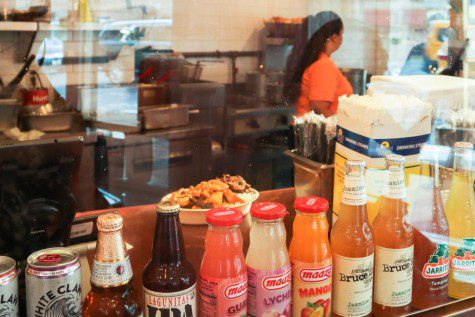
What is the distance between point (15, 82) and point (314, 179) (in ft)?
9.26

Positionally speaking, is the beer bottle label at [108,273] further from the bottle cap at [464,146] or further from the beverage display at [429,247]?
the bottle cap at [464,146]

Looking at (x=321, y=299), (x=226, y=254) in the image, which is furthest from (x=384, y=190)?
(x=226, y=254)

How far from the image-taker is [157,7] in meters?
4.12

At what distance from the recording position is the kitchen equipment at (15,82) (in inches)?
136

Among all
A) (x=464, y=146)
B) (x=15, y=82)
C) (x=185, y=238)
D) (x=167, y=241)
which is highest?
(x=15, y=82)

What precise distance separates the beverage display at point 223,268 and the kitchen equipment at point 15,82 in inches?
116

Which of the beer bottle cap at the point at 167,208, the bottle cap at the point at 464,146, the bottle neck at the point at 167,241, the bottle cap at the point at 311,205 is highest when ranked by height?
the bottle cap at the point at 464,146

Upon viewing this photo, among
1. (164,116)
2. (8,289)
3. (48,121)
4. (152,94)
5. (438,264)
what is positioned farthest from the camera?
(152,94)

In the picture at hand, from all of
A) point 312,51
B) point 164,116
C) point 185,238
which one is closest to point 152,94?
point 164,116

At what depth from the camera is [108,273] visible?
0.81 metres

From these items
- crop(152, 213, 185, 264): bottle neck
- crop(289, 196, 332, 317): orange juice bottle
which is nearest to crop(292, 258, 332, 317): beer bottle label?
crop(289, 196, 332, 317): orange juice bottle

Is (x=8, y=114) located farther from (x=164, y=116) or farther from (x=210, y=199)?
(x=210, y=199)

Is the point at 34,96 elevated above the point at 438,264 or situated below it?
above

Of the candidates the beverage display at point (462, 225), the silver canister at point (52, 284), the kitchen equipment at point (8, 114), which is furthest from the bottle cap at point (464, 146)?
the kitchen equipment at point (8, 114)
